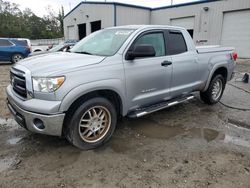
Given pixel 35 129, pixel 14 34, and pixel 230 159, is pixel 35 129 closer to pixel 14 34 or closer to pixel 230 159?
pixel 230 159

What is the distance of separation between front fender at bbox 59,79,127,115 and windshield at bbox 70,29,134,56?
1.76ft

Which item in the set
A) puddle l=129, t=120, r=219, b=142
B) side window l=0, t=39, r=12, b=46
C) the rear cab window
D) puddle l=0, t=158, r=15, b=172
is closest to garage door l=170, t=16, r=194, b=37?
the rear cab window

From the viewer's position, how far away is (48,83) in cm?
306

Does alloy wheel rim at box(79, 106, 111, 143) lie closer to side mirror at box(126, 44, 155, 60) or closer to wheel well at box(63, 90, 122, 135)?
wheel well at box(63, 90, 122, 135)

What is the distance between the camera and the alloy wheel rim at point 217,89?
5953 mm

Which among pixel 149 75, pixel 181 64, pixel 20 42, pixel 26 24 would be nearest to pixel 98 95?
pixel 149 75

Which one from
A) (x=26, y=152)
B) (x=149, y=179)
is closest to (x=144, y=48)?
(x=149, y=179)

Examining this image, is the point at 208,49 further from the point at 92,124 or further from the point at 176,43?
the point at 92,124

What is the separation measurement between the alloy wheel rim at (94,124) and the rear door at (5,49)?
13.2 m

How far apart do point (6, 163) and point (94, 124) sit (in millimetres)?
1325

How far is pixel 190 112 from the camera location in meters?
5.51

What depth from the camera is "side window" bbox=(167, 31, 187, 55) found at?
4573 mm

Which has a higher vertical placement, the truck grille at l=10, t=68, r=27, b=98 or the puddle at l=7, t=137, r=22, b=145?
the truck grille at l=10, t=68, r=27, b=98

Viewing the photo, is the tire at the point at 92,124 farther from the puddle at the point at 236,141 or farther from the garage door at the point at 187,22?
the garage door at the point at 187,22
